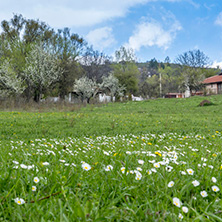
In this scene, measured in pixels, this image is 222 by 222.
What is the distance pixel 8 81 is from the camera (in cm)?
3030

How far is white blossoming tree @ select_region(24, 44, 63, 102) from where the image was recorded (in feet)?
103

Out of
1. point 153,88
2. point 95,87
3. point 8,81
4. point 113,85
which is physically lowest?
Result: point 8,81

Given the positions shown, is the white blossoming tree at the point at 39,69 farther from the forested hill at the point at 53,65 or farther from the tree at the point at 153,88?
the tree at the point at 153,88

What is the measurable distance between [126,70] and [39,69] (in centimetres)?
2622

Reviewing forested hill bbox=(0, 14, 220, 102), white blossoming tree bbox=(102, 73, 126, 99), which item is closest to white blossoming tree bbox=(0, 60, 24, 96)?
forested hill bbox=(0, 14, 220, 102)

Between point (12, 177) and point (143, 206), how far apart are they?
130 cm

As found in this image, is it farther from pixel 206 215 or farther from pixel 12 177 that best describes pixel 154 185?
pixel 12 177

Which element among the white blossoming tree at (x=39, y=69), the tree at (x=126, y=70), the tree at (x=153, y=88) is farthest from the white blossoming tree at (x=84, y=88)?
the tree at (x=153, y=88)

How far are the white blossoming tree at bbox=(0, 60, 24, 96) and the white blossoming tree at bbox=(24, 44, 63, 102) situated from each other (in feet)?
5.49

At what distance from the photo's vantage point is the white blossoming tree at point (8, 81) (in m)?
30.1

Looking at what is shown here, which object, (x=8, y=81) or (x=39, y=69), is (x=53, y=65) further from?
(x=8, y=81)

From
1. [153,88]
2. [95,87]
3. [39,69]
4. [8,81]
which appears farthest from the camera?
[153,88]

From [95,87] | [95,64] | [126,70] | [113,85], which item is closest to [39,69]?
[95,87]

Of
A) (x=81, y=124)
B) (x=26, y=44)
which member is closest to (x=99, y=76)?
(x=26, y=44)
